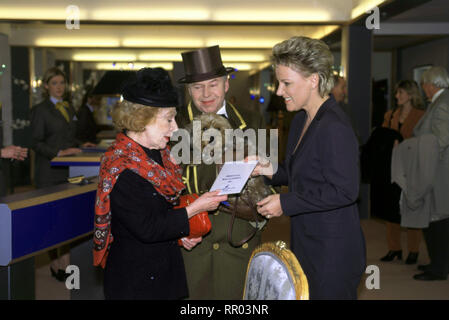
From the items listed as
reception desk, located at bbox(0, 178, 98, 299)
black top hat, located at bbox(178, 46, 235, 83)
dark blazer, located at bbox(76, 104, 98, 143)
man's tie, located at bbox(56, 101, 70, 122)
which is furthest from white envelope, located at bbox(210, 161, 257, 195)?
dark blazer, located at bbox(76, 104, 98, 143)

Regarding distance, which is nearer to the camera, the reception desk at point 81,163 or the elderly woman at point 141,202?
the elderly woman at point 141,202

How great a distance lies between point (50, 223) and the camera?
2.80 metres

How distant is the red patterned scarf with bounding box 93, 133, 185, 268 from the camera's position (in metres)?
1.96

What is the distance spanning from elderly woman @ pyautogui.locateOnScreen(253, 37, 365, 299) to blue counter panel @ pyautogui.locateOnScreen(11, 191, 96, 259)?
130 centimetres

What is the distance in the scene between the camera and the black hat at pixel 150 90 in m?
2.02

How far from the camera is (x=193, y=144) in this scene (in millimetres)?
2395

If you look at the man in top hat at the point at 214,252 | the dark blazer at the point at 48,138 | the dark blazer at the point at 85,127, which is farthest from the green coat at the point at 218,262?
the dark blazer at the point at 85,127

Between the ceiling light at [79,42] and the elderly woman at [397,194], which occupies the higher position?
the ceiling light at [79,42]

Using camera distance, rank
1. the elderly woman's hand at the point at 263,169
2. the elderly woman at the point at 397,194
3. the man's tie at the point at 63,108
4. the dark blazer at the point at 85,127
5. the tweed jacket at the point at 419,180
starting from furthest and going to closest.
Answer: the dark blazer at the point at 85,127 < the elderly woman at the point at 397,194 < the man's tie at the point at 63,108 < the tweed jacket at the point at 419,180 < the elderly woman's hand at the point at 263,169

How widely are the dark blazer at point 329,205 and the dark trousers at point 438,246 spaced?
10.1 ft

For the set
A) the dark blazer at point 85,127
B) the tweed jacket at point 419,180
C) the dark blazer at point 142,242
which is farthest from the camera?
the dark blazer at point 85,127

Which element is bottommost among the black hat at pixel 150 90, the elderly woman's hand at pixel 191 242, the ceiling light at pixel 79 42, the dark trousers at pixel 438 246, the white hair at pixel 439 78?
the dark trousers at pixel 438 246

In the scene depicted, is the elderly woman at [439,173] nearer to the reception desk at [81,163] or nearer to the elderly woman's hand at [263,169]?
the elderly woman's hand at [263,169]
